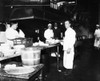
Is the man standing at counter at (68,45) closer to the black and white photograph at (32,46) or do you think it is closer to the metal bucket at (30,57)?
the black and white photograph at (32,46)

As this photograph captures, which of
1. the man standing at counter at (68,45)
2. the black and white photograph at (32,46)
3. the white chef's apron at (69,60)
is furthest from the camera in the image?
the white chef's apron at (69,60)

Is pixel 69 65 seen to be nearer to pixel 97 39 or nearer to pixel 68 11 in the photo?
pixel 68 11

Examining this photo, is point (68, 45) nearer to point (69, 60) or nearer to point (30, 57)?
point (69, 60)

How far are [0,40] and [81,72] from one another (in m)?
3.12

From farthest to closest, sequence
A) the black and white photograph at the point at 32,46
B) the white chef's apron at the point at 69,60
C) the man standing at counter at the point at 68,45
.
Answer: the white chef's apron at the point at 69,60
the man standing at counter at the point at 68,45
the black and white photograph at the point at 32,46

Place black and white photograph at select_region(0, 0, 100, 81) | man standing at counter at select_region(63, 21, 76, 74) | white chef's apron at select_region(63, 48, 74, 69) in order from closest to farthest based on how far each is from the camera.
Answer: black and white photograph at select_region(0, 0, 100, 81) < man standing at counter at select_region(63, 21, 76, 74) < white chef's apron at select_region(63, 48, 74, 69)

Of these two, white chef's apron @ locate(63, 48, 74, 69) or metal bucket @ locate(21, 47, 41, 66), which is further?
white chef's apron @ locate(63, 48, 74, 69)

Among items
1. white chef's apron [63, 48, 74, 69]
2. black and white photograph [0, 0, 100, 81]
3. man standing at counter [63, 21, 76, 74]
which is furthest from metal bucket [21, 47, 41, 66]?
white chef's apron [63, 48, 74, 69]

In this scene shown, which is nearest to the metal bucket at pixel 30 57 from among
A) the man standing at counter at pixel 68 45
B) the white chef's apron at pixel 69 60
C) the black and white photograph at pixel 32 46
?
the black and white photograph at pixel 32 46

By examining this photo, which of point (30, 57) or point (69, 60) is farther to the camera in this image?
point (69, 60)

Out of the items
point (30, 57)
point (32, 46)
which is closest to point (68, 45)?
point (32, 46)

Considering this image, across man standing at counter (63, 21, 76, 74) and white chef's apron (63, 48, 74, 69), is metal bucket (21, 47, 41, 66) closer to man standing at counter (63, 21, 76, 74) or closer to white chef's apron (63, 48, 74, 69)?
man standing at counter (63, 21, 76, 74)

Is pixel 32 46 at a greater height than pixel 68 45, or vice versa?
pixel 32 46

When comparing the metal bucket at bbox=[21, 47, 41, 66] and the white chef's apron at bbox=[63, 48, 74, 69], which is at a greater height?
the metal bucket at bbox=[21, 47, 41, 66]
